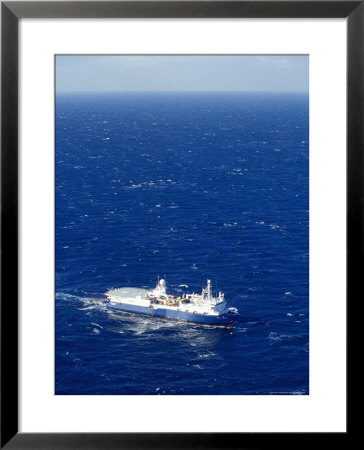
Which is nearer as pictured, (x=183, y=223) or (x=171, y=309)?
(x=171, y=309)

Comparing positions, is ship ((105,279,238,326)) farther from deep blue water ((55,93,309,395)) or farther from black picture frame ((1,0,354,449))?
black picture frame ((1,0,354,449))

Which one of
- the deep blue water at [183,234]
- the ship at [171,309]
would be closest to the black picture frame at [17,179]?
the deep blue water at [183,234]

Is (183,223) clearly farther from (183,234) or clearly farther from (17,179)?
(17,179)

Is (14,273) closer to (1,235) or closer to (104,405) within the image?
(1,235)

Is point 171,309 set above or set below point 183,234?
below

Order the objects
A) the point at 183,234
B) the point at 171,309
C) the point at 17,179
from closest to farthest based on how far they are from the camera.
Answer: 1. the point at 17,179
2. the point at 171,309
3. the point at 183,234

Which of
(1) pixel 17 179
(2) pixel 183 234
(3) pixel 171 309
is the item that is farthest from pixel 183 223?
(1) pixel 17 179

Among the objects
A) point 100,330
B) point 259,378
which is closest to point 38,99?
point 100,330
